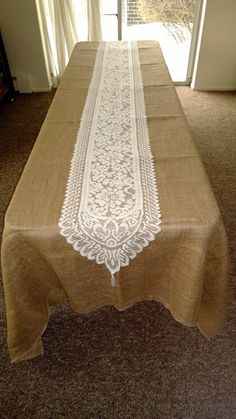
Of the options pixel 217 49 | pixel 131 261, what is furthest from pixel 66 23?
pixel 131 261

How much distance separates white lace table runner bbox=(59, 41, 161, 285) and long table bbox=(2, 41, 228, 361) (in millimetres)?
34

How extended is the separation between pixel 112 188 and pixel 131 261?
0.24 metres

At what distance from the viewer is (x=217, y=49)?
2.95 m

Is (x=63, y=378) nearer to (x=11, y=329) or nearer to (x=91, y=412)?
(x=91, y=412)

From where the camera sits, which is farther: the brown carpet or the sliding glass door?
the sliding glass door

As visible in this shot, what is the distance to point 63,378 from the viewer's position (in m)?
1.13

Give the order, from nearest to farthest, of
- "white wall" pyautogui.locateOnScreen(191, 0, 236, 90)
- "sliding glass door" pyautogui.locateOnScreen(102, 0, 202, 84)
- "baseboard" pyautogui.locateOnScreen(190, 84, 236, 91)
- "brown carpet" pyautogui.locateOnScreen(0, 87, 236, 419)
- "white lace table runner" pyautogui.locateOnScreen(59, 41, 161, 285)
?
1. "white lace table runner" pyautogui.locateOnScreen(59, 41, 161, 285)
2. "brown carpet" pyautogui.locateOnScreen(0, 87, 236, 419)
3. "white wall" pyautogui.locateOnScreen(191, 0, 236, 90)
4. "sliding glass door" pyautogui.locateOnScreen(102, 0, 202, 84)
5. "baseboard" pyautogui.locateOnScreen(190, 84, 236, 91)

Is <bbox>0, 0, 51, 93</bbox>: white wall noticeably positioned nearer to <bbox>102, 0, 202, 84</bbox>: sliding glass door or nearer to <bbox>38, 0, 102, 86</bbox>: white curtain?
<bbox>38, 0, 102, 86</bbox>: white curtain

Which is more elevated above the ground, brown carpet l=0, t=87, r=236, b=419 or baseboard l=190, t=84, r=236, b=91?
brown carpet l=0, t=87, r=236, b=419

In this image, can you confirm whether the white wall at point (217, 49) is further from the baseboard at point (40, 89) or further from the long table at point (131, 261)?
the long table at point (131, 261)

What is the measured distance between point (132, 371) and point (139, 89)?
1391 mm

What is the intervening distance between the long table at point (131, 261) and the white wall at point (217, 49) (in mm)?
2203

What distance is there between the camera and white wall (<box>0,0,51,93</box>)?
2.76 meters

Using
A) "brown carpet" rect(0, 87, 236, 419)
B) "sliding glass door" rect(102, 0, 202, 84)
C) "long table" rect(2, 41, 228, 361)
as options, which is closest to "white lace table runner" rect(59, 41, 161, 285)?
"long table" rect(2, 41, 228, 361)
